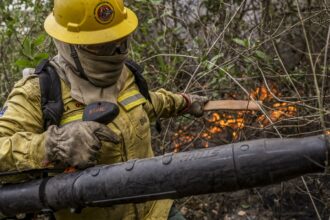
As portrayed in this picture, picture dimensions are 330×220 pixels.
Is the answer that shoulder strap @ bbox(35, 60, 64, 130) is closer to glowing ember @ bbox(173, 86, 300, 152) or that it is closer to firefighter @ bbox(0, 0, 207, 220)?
firefighter @ bbox(0, 0, 207, 220)

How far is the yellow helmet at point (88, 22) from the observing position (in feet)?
9.70

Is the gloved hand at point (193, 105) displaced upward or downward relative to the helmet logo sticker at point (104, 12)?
downward

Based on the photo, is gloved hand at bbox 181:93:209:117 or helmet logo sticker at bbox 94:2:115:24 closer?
helmet logo sticker at bbox 94:2:115:24

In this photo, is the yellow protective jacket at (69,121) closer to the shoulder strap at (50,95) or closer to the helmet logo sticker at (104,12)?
the shoulder strap at (50,95)

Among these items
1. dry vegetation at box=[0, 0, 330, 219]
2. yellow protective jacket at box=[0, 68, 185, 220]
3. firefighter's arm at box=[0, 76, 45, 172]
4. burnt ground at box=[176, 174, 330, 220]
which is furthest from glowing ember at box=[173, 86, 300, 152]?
firefighter's arm at box=[0, 76, 45, 172]

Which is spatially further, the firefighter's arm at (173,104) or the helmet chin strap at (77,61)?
the firefighter's arm at (173,104)

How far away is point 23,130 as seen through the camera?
2.77 m

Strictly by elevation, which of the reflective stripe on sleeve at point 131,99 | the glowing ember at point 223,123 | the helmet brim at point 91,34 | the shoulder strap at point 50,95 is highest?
the helmet brim at point 91,34

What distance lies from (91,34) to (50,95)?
0.37 m

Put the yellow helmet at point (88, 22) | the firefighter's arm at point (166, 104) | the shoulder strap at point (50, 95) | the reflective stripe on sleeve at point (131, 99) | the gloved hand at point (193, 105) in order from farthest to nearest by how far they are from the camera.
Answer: the gloved hand at point (193, 105), the firefighter's arm at point (166, 104), the reflective stripe on sleeve at point (131, 99), the yellow helmet at point (88, 22), the shoulder strap at point (50, 95)

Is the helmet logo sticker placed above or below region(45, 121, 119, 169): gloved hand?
above

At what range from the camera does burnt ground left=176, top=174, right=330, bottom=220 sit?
493cm

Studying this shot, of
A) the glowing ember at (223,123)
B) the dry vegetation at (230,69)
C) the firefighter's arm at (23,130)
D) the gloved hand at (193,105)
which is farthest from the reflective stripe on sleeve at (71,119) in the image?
the glowing ember at (223,123)

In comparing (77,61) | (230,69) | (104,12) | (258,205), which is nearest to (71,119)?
(77,61)
